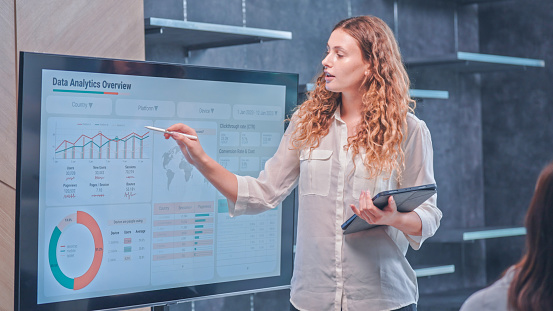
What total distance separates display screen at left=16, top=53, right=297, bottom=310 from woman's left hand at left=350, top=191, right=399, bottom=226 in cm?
68

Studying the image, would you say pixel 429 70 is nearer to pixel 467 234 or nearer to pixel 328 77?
pixel 467 234

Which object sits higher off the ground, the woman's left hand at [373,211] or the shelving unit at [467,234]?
the woman's left hand at [373,211]

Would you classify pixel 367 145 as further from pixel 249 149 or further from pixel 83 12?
pixel 83 12

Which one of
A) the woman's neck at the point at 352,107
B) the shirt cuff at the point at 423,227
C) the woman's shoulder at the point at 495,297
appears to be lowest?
the woman's shoulder at the point at 495,297

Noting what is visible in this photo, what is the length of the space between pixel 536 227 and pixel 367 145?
2.92 ft

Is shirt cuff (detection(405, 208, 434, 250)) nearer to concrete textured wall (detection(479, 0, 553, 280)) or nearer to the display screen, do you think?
the display screen

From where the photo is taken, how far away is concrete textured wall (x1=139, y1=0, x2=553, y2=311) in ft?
12.0

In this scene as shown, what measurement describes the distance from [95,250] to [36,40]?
0.72 metres

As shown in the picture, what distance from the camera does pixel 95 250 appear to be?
79.0 inches

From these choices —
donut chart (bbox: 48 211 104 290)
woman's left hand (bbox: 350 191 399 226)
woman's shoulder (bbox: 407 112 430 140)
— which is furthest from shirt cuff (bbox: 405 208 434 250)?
A: donut chart (bbox: 48 211 104 290)

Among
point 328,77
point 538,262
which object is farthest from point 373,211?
point 538,262

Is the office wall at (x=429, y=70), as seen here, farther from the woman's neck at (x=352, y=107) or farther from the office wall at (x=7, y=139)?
the woman's neck at (x=352, y=107)

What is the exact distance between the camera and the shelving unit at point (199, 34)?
2.31 metres

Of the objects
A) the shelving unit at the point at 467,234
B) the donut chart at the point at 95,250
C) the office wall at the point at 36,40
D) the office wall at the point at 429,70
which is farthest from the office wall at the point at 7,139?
the shelving unit at the point at 467,234
